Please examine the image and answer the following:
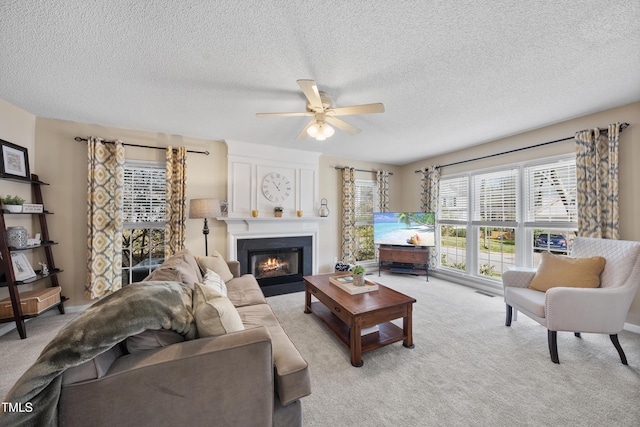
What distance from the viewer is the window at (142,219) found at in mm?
3209

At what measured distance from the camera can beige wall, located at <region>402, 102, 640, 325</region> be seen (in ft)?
7.85

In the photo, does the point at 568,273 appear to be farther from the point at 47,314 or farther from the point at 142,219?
the point at 47,314

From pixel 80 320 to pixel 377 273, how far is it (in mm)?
4518

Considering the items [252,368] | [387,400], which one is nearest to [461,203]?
[387,400]

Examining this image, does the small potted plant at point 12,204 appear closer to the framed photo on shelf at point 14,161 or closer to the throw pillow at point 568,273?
the framed photo on shelf at point 14,161

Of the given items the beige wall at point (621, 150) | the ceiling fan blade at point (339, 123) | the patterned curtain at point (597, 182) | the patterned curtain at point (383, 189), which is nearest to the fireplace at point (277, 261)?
the patterned curtain at point (383, 189)

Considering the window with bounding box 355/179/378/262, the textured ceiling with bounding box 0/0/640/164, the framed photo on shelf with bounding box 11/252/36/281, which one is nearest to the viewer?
the textured ceiling with bounding box 0/0/640/164

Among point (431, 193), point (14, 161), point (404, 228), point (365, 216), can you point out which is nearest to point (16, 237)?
point (14, 161)

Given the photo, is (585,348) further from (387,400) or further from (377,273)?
(377,273)

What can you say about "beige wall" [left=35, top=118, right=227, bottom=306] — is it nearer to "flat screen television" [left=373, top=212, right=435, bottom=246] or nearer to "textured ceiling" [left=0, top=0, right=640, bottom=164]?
"textured ceiling" [left=0, top=0, right=640, bottom=164]

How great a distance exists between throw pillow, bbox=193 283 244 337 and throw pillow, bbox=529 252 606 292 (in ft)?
9.71

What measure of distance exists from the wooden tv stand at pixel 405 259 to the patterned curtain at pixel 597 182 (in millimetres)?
2073

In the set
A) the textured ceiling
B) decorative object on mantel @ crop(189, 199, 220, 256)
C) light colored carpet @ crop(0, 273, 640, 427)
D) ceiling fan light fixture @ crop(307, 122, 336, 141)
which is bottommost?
light colored carpet @ crop(0, 273, 640, 427)

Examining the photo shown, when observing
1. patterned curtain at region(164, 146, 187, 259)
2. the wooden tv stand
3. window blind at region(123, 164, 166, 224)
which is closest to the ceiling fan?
patterned curtain at region(164, 146, 187, 259)
